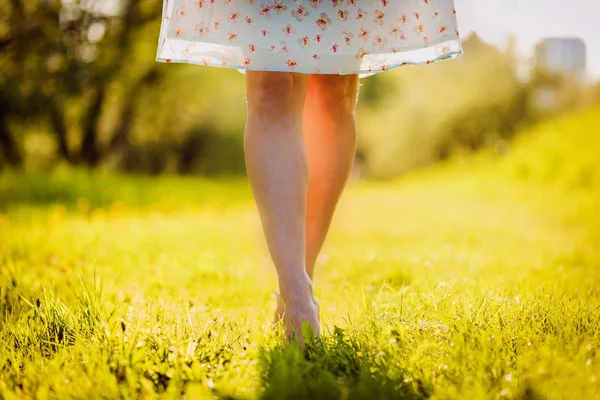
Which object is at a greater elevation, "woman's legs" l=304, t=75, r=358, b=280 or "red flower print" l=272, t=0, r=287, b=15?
"red flower print" l=272, t=0, r=287, b=15

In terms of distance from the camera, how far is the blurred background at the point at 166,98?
7.85 meters

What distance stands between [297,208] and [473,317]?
20.7 inches

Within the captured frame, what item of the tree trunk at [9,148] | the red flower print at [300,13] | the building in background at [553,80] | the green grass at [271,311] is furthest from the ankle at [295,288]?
the tree trunk at [9,148]

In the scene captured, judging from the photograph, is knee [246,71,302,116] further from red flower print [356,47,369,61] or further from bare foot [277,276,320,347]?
bare foot [277,276,320,347]

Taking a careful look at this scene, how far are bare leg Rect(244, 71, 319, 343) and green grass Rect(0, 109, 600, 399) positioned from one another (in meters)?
0.16

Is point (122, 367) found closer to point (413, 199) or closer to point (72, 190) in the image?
point (72, 190)

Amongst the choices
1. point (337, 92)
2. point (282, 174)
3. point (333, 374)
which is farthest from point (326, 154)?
point (333, 374)

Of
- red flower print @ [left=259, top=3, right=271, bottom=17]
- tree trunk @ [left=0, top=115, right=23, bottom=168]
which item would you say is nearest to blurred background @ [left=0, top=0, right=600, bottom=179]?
tree trunk @ [left=0, top=115, right=23, bottom=168]

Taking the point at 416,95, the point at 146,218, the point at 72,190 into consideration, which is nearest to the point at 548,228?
the point at 146,218

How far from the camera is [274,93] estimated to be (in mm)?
1749

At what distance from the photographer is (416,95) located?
54.6 feet

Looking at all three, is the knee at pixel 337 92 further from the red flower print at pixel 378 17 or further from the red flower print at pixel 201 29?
the red flower print at pixel 201 29

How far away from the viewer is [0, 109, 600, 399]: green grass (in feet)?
4.45

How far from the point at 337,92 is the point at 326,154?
7.5 inches
